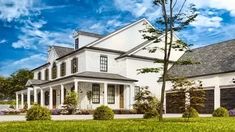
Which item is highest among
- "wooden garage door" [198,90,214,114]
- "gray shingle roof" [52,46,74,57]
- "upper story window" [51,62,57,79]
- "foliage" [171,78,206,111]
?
"gray shingle roof" [52,46,74,57]

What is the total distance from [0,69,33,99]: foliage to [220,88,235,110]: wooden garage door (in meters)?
37.9

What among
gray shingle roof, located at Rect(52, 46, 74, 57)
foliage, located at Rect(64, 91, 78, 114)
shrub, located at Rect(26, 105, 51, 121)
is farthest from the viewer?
gray shingle roof, located at Rect(52, 46, 74, 57)

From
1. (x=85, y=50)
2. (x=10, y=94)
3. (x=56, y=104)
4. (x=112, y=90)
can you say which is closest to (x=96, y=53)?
(x=85, y=50)

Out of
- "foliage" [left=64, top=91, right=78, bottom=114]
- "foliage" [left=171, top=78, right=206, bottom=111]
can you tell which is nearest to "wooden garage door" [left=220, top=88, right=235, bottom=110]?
"foliage" [left=64, top=91, right=78, bottom=114]

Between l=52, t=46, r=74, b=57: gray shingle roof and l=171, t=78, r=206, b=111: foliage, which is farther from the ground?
l=52, t=46, r=74, b=57: gray shingle roof

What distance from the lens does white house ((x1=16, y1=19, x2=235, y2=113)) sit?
3569 cm

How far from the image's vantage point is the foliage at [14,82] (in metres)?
65.2

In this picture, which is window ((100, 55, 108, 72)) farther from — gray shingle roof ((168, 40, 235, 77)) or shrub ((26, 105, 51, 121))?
shrub ((26, 105, 51, 121))

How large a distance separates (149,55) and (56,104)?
12.6m

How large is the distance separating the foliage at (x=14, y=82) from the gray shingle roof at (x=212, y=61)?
31.4 metres

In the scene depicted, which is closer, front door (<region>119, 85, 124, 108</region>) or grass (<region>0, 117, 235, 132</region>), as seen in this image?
grass (<region>0, 117, 235, 132</region>)

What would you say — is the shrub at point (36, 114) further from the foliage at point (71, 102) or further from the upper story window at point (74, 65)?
the upper story window at point (74, 65)

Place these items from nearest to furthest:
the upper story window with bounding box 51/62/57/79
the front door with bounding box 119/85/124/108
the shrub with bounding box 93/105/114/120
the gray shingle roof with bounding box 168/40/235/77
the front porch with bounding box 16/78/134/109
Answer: the shrub with bounding box 93/105/114/120 < the gray shingle roof with bounding box 168/40/235/77 < the front porch with bounding box 16/78/134/109 < the front door with bounding box 119/85/124/108 < the upper story window with bounding box 51/62/57/79

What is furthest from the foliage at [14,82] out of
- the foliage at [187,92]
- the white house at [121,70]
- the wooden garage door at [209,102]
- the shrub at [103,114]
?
the foliage at [187,92]
